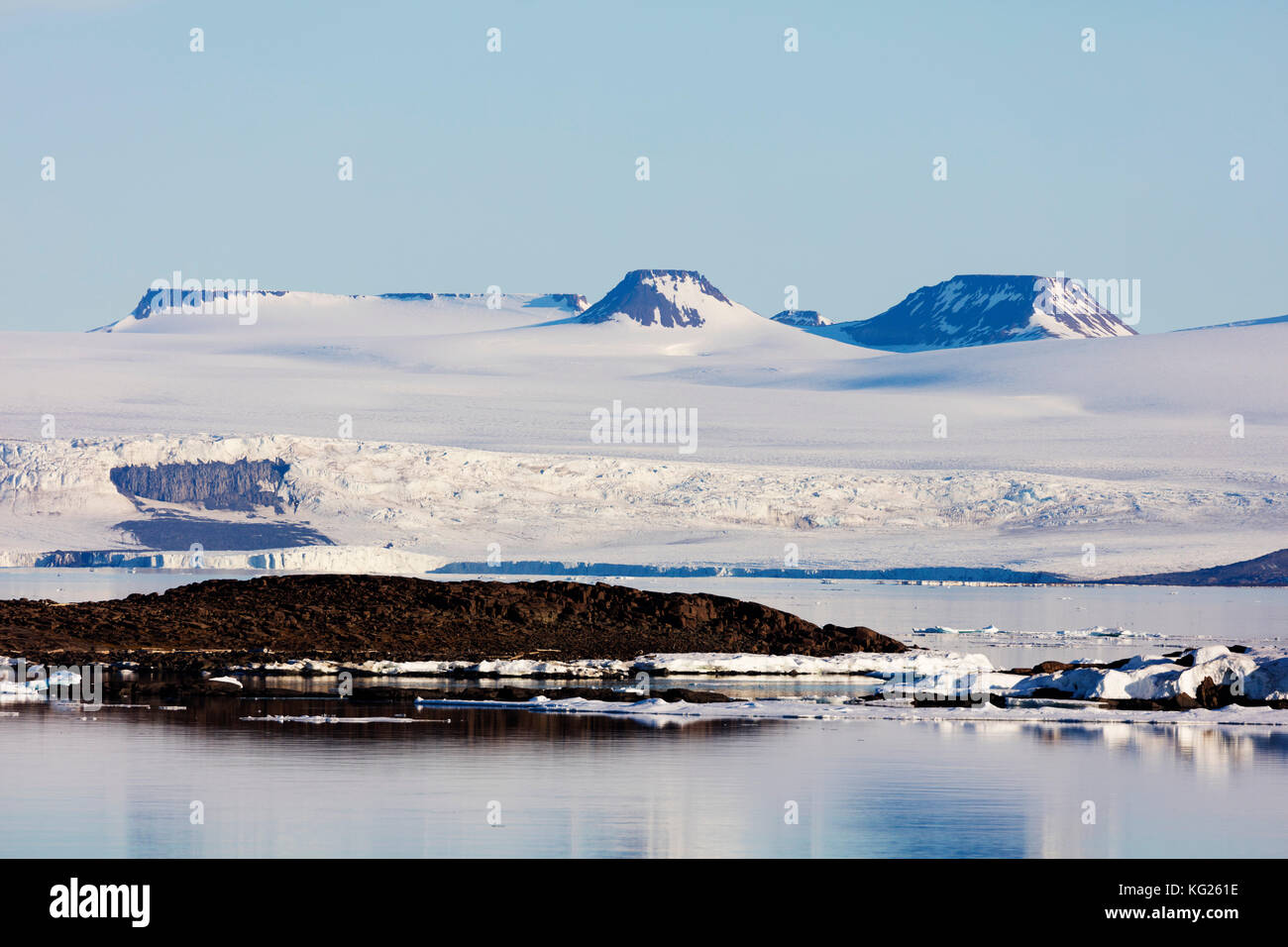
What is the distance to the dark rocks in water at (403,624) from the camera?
42250 millimetres

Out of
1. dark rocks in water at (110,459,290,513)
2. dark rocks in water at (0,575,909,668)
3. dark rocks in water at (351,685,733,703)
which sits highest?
dark rocks in water at (110,459,290,513)

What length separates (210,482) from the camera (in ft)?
549

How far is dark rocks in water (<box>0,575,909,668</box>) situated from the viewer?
1663 inches

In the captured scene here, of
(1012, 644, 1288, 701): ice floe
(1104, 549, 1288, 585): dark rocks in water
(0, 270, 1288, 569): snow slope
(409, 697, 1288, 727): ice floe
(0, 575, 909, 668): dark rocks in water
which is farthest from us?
(1104, 549, 1288, 585): dark rocks in water

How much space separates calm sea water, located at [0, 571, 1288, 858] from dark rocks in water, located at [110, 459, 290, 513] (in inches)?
5140

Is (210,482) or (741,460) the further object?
(210,482)

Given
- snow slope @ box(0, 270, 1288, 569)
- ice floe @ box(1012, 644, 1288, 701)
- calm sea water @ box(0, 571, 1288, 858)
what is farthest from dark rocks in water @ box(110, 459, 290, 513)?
calm sea water @ box(0, 571, 1288, 858)

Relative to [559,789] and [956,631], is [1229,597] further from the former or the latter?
[559,789]

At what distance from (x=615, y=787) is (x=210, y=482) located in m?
153

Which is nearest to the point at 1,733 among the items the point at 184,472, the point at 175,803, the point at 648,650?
the point at 175,803

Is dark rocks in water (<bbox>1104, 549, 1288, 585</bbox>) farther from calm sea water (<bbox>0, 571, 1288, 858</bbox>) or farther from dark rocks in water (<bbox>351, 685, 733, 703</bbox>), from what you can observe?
calm sea water (<bbox>0, 571, 1288, 858</bbox>)

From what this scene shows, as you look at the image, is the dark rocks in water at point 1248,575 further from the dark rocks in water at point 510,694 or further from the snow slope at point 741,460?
the dark rocks in water at point 510,694

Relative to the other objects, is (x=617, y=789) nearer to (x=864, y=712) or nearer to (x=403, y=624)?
(x=864, y=712)

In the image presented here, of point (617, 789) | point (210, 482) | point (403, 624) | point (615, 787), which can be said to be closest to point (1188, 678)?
point (615, 787)
